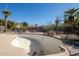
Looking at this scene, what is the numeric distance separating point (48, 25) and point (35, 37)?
30 cm

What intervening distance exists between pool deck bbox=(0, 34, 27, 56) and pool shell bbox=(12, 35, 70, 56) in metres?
0.07

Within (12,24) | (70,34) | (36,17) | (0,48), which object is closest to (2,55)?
(0,48)

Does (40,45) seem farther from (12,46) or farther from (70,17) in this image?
(70,17)

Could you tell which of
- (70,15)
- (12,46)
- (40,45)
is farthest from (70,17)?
(12,46)

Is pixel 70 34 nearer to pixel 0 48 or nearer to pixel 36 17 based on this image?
pixel 36 17

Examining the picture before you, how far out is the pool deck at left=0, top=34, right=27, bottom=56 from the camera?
14.4ft

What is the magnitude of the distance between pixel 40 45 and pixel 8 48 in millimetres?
530

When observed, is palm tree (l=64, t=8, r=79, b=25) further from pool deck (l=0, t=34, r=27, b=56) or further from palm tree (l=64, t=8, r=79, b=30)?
pool deck (l=0, t=34, r=27, b=56)

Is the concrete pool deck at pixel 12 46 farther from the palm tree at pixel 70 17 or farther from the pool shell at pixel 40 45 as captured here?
the palm tree at pixel 70 17

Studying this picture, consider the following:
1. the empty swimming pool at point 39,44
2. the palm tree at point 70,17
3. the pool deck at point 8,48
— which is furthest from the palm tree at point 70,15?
the pool deck at point 8,48

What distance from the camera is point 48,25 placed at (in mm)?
4484

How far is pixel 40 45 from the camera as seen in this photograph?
448 cm

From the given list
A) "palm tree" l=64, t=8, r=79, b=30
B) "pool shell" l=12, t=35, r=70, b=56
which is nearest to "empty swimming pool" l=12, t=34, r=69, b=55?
"pool shell" l=12, t=35, r=70, b=56

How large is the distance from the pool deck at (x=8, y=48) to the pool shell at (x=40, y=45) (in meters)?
0.07
